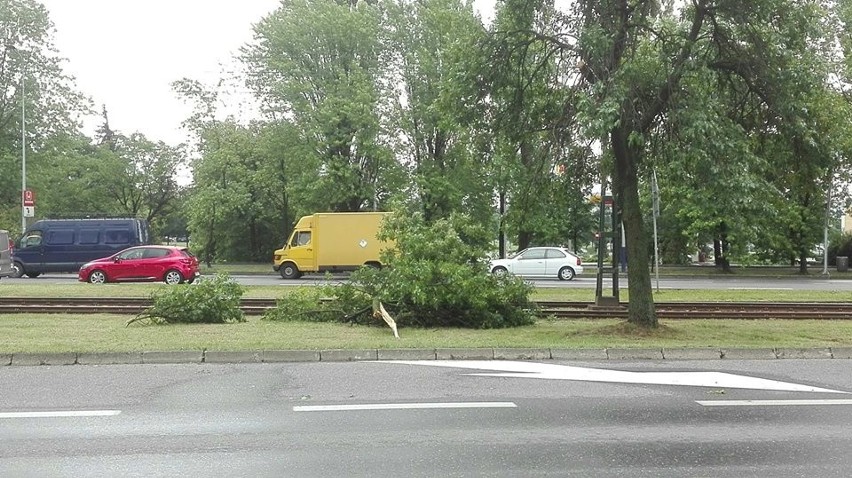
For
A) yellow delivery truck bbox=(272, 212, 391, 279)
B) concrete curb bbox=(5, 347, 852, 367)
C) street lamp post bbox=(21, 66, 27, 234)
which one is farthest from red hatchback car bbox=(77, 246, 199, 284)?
concrete curb bbox=(5, 347, 852, 367)

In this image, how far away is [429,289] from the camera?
13.0m

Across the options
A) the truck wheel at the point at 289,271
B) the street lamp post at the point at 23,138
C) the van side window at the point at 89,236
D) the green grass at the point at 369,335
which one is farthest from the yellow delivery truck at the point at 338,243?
the green grass at the point at 369,335

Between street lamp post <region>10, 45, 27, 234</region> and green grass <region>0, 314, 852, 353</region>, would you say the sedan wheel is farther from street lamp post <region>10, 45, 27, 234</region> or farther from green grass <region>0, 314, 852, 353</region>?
street lamp post <region>10, 45, 27, 234</region>

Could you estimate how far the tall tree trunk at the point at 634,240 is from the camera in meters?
12.1

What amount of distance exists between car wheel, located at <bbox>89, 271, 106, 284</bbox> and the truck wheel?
732 cm

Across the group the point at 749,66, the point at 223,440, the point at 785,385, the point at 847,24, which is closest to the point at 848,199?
the point at 847,24

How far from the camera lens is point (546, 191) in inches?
521

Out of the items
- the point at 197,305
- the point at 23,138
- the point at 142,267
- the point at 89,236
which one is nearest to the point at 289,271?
the point at 142,267

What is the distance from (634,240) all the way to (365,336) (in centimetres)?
471

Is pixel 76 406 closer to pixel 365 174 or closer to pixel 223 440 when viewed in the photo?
pixel 223 440

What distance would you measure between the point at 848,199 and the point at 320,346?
1292 inches

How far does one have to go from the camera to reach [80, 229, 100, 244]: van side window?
29266mm

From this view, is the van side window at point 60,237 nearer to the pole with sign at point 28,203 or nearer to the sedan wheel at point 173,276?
the pole with sign at point 28,203

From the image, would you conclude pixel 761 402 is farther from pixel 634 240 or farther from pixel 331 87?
pixel 331 87
